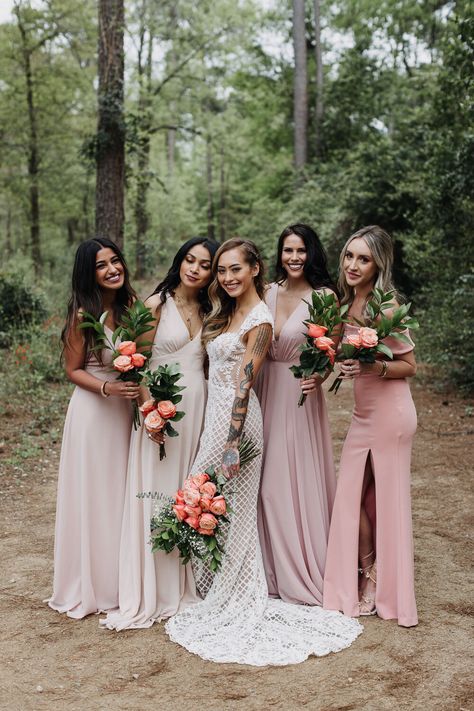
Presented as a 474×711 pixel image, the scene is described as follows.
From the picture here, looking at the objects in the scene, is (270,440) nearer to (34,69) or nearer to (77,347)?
(77,347)

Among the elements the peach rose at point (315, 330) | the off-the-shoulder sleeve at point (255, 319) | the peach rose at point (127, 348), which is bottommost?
the peach rose at point (127, 348)

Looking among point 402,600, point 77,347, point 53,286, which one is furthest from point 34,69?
point 402,600

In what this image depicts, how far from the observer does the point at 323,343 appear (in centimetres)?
415

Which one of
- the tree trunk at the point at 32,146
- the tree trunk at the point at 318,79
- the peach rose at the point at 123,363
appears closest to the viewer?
the peach rose at the point at 123,363

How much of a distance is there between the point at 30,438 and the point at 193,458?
4985 millimetres

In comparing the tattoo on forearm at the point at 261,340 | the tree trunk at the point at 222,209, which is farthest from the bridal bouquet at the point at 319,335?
the tree trunk at the point at 222,209

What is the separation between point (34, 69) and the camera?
2158 centimetres

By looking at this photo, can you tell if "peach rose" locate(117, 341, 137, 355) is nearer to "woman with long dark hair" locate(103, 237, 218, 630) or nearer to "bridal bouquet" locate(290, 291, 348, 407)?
"woman with long dark hair" locate(103, 237, 218, 630)

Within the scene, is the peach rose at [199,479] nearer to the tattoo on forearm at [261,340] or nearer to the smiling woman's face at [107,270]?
the tattoo on forearm at [261,340]

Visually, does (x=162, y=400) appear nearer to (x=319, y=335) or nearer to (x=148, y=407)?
(x=148, y=407)

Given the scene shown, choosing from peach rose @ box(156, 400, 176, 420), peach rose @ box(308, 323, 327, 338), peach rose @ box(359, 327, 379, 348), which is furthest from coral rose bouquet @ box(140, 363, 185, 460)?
peach rose @ box(359, 327, 379, 348)

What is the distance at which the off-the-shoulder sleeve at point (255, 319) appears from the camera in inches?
172

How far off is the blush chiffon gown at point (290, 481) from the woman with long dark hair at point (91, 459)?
3.38 feet

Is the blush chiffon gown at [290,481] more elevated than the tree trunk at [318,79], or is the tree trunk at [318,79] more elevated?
the tree trunk at [318,79]
